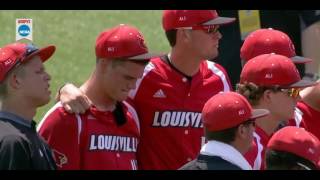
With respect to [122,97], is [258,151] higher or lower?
lower

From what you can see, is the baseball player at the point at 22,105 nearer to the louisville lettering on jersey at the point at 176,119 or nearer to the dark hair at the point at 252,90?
the louisville lettering on jersey at the point at 176,119

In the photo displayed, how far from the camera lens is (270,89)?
23.0 ft

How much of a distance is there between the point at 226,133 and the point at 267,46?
1.52m

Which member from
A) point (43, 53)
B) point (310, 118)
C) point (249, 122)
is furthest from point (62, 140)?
point (310, 118)

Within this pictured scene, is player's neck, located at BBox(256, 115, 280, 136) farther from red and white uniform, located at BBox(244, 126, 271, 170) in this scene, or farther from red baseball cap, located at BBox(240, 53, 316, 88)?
red baseball cap, located at BBox(240, 53, 316, 88)

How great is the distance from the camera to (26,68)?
20.9ft

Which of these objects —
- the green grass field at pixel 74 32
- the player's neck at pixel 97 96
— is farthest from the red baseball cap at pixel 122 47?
the green grass field at pixel 74 32

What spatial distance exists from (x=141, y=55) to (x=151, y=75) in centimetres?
34

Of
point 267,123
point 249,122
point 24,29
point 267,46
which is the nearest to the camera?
point 249,122

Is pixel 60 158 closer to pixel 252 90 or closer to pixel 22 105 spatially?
pixel 22 105

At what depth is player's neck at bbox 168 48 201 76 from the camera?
7.19m
